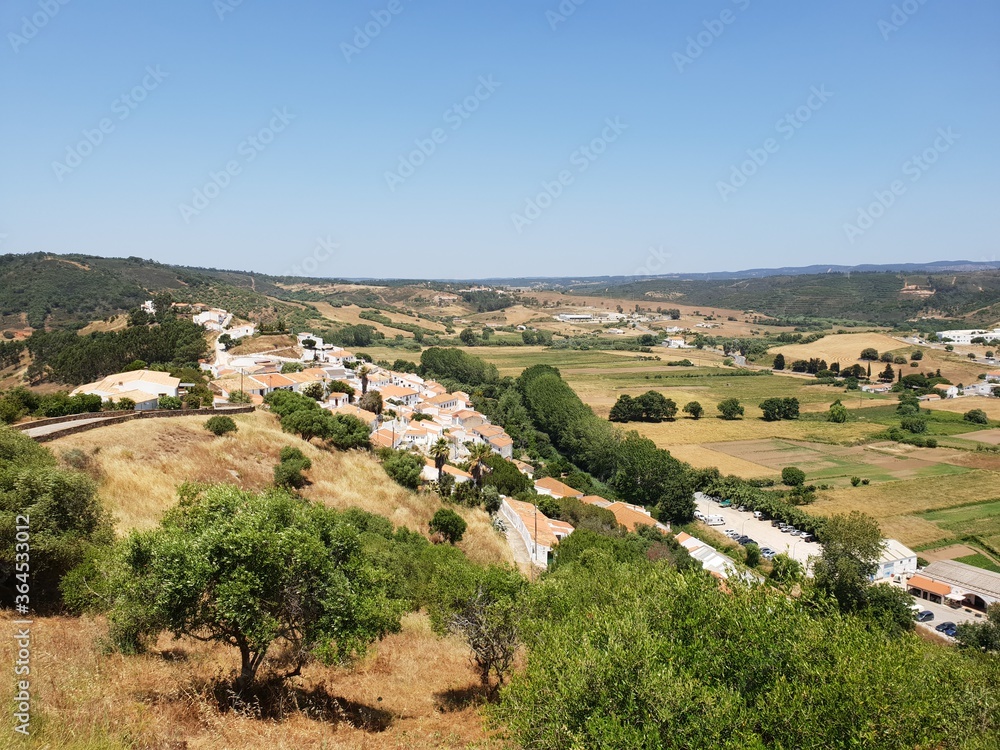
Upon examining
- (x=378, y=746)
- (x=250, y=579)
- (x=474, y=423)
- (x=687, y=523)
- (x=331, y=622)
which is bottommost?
(x=687, y=523)

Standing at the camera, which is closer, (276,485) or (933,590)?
(276,485)

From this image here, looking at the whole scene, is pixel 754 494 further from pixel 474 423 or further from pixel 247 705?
pixel 247 705

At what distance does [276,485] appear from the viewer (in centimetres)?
3045

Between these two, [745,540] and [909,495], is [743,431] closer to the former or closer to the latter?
[909,495]

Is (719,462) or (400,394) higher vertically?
(400,394)

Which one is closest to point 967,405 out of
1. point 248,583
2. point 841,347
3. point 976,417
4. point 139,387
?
point 976,417

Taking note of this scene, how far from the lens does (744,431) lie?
7638cm


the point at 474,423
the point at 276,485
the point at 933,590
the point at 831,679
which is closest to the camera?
the point at 831,679

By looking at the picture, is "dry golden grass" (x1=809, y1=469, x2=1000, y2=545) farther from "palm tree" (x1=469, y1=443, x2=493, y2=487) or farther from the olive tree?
the olive tree

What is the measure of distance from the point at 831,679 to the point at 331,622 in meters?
8.92

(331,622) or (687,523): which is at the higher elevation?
(331,622)

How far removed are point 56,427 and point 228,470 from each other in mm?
7979

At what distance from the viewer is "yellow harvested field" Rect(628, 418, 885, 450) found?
236 ft

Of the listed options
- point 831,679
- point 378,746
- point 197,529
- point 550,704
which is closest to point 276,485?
point 197,529
